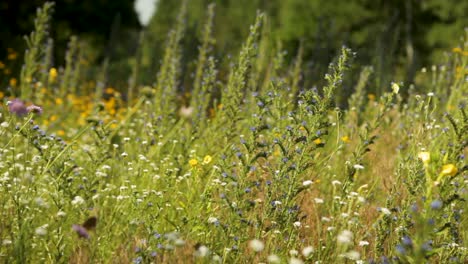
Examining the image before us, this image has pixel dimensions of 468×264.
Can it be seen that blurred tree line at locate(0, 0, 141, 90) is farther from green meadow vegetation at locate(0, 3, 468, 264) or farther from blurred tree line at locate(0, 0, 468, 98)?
green meadow vegetation at locate(0, 3, 468, 264)

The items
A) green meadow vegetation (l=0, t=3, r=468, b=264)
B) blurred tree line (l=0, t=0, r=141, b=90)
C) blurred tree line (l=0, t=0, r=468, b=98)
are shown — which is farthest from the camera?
blurred tree line (l=0, t=0, r=468, b=98)

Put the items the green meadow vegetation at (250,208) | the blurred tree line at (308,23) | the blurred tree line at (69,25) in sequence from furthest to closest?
the blurred tree line at (308,23) < the blurred tree line at (69,25) < the green meadow vegetation at (250,208)

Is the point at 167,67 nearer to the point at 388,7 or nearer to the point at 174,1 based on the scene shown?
the point at 388,7

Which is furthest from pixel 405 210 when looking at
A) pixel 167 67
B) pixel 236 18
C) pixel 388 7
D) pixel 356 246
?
pixel 236 18

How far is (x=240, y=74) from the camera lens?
14.7 feet

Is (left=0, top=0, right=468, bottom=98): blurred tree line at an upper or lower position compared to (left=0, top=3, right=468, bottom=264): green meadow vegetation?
upper

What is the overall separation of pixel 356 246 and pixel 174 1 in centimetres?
4553

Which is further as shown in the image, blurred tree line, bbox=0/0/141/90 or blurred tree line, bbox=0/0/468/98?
blurred tree line, bbox=0/0/468/98

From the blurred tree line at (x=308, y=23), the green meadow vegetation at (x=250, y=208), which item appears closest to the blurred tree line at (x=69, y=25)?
the blurred tree line at (x=308, y=23)

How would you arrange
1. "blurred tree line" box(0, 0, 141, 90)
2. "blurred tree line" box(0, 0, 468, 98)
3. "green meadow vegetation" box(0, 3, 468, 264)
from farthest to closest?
"blurred tree line" box(0, 0, 468, 98)
"blurred tree line" box(0, 0, 141, 90)
"green meadow vegetation" box(0, 3, 468, 264)

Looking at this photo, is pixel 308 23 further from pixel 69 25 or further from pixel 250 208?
pixel 250 208

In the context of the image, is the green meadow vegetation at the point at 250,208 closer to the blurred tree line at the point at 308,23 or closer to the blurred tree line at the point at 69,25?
the blurred tree line at the point at 69,25

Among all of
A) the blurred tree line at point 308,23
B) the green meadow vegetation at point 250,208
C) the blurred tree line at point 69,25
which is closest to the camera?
the green meadow vegetation at point 250,208

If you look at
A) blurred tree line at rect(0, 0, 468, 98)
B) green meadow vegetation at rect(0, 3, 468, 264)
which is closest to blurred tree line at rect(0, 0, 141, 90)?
blurred tree line at rect(0, 0, 468, 98)
